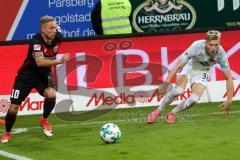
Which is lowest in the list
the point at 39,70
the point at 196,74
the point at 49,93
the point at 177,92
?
the point at 177,92

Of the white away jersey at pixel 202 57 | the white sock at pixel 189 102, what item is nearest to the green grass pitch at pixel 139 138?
the white sock at pixel 189 102

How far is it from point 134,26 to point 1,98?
15.7 ft

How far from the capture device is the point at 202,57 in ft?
39.9

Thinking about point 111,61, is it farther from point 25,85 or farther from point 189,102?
point 25,85

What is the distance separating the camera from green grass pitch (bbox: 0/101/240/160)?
9.58m

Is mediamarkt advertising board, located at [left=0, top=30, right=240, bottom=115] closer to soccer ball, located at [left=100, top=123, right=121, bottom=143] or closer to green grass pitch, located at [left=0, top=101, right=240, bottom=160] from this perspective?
green grass pitch, located at [left=0, top=101, right=240, bottom=160]

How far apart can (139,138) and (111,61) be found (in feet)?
11.6

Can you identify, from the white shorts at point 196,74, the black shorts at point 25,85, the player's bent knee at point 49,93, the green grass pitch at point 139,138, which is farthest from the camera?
the white shorts at point 196,74

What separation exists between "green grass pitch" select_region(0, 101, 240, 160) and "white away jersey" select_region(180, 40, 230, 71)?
96 centimetres

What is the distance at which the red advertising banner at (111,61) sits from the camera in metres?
14.0

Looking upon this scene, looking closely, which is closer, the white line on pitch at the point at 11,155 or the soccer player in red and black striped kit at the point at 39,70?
the white line on pitch at the point at 11,155

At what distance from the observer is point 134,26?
1762 cm

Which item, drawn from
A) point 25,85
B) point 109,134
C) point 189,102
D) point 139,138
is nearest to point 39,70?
point 25,85

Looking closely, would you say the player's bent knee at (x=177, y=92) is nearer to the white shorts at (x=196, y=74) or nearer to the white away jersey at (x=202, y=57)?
the white shorts at (x=196, y=74)
